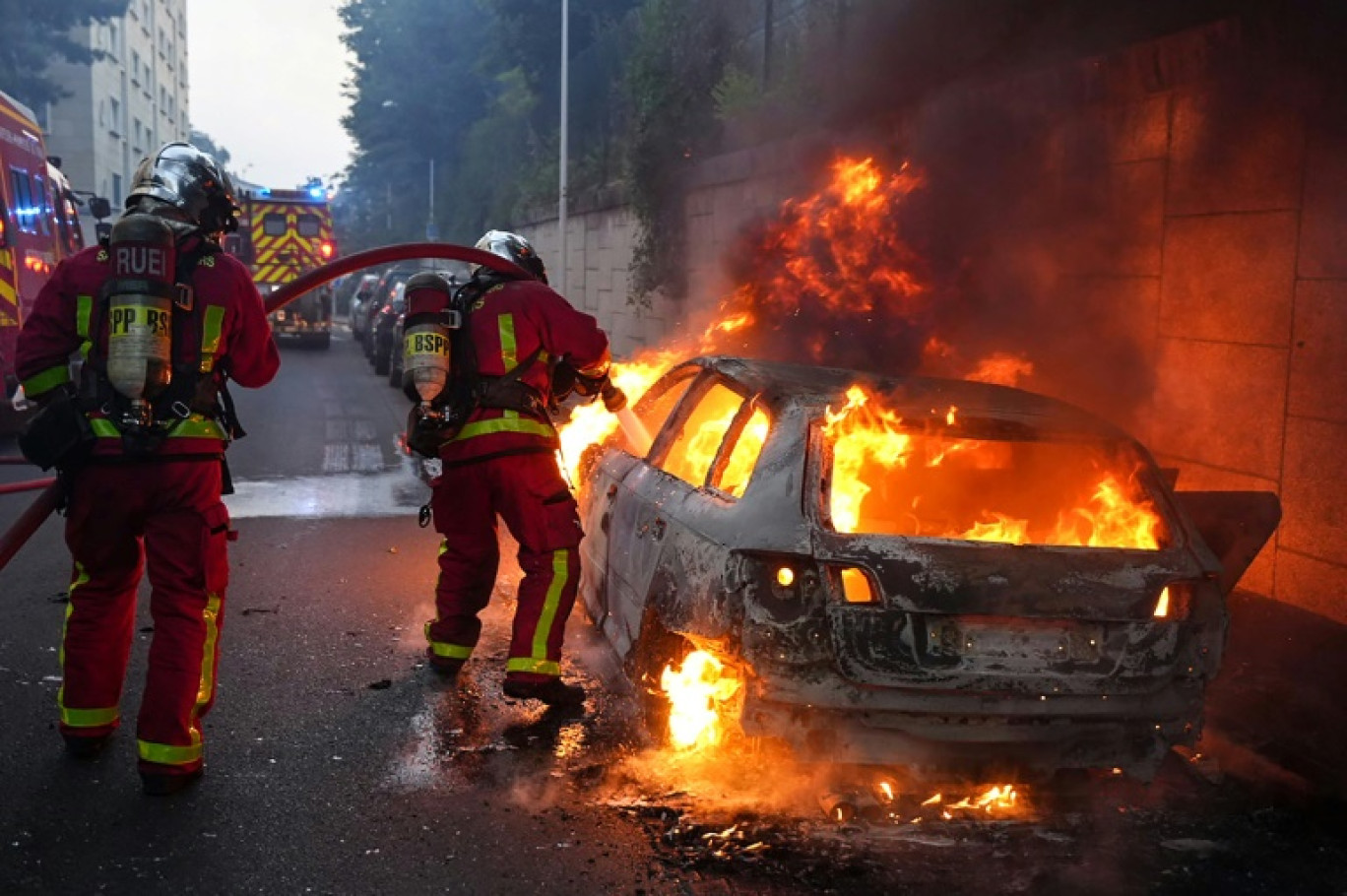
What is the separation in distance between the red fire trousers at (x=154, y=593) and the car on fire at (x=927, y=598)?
1465mm

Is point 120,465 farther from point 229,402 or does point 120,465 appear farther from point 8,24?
point 8,24

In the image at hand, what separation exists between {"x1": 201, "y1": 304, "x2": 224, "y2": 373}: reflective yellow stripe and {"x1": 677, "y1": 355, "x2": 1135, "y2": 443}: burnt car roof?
1871 mm

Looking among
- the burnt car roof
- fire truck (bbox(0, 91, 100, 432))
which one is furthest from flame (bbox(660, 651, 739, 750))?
fire truck (bbox(0, 91, 100, 432))

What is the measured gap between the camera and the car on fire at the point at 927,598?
11.9ft

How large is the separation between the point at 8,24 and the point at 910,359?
29.6 metres

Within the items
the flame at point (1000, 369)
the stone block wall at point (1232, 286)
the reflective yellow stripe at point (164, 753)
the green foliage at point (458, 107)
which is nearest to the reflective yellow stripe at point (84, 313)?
the reflective yellow stripe at point (164, 753)

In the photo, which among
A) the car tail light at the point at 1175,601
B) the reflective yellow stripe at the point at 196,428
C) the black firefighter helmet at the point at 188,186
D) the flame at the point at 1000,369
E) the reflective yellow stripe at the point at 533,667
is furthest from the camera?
the flame at the point at 1000,369

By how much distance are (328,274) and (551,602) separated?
1.57 meters

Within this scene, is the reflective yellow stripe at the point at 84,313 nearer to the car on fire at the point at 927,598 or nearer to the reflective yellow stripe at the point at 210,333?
the reflective yellow stripe at the point at 210,333

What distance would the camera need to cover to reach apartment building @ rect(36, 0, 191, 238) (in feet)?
130

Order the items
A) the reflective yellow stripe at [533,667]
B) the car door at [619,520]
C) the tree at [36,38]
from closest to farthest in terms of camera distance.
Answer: the car door at [619,520] < the reflective yellow stripe at [533,667] < the tree at [36,38]

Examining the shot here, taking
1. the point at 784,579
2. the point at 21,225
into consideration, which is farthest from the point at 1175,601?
the point at 21,225

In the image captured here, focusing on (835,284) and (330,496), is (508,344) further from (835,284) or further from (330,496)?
(330,496)

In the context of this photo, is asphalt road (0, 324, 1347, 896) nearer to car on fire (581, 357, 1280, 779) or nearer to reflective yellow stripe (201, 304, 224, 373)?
car on fire (581, 357, 1280, 779)
